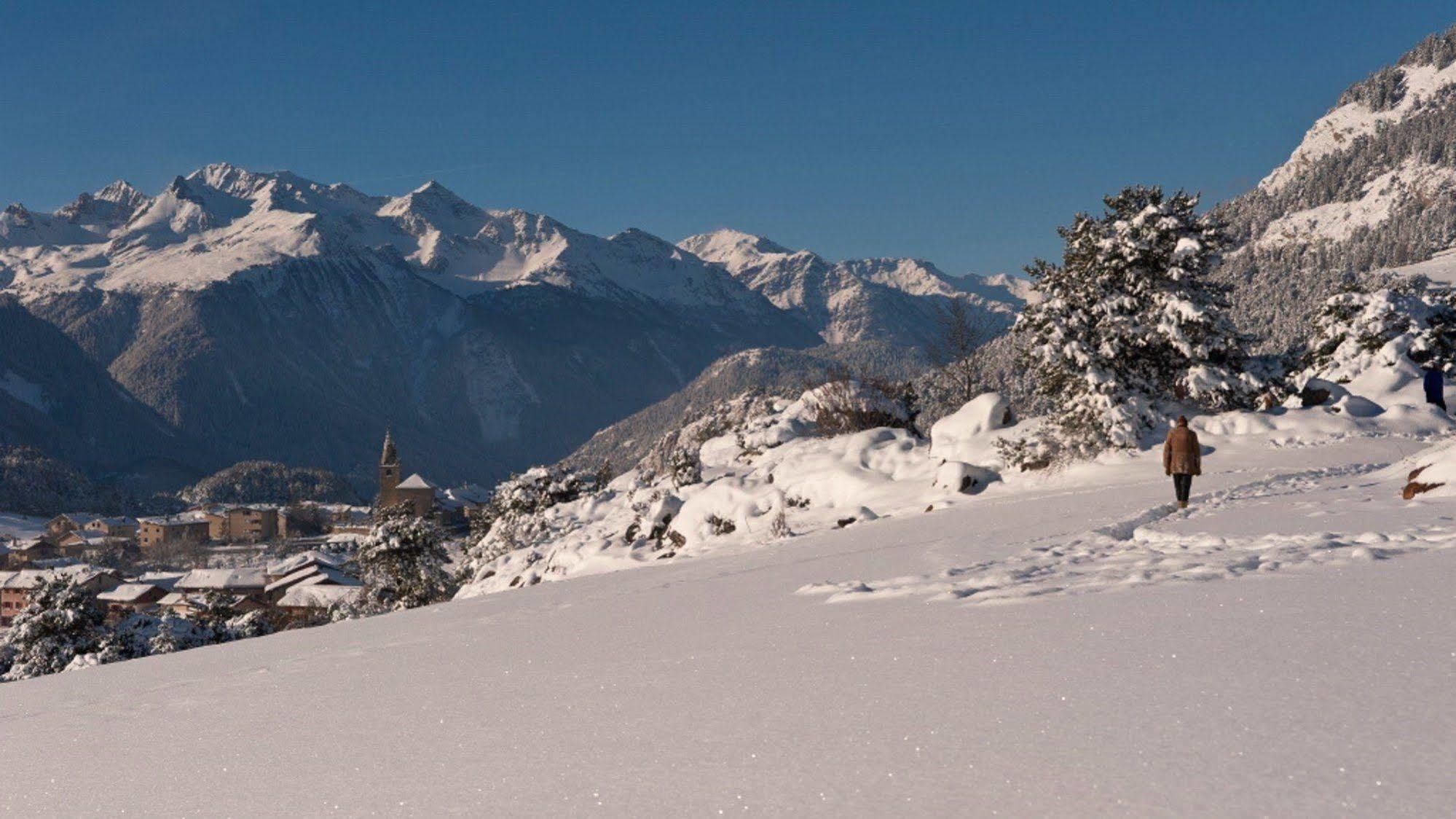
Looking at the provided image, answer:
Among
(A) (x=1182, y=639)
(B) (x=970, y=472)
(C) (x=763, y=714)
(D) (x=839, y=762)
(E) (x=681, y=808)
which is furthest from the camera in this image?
(B) (x=970, y=472)

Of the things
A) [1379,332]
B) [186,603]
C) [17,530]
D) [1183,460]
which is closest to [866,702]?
[1183,460]

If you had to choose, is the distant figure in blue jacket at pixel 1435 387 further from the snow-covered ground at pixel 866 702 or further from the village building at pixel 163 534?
the village building at pixel 163 534

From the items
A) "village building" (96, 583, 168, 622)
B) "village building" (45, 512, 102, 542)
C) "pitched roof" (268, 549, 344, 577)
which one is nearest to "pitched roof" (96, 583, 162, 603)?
"village building" (96, 583, 168, 622)

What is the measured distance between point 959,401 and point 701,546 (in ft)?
87.3

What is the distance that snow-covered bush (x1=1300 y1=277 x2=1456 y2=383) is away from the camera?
3641 centimetres

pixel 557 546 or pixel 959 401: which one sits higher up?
pixel 959 401

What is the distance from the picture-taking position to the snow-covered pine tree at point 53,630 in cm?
3678

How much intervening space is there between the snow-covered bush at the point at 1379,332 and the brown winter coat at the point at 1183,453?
24438mm

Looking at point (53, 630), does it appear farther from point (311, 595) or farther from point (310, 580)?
point (310, 580)

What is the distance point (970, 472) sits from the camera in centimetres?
2431

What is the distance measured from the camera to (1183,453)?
15.2 meters

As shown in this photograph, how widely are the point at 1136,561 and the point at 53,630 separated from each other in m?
42.1

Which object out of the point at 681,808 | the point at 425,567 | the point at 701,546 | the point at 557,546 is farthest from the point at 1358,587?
the point at 425,567

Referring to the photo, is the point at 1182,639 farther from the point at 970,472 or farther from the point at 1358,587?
the point at 970,472
